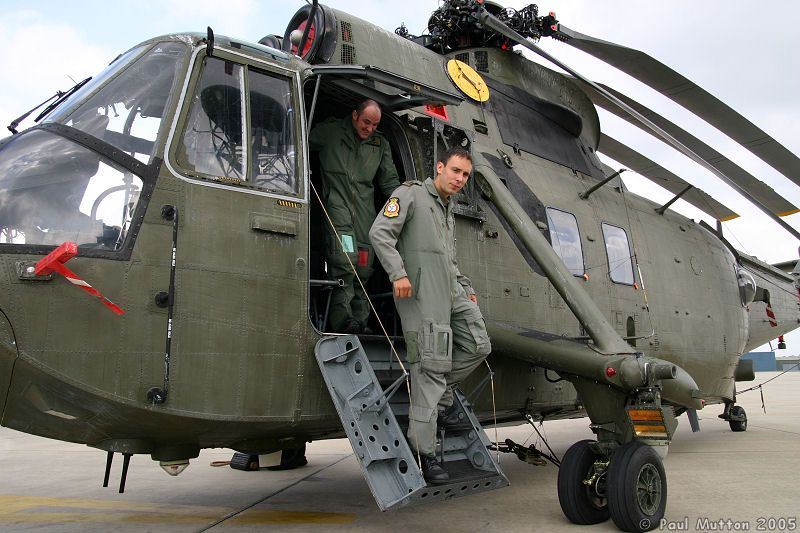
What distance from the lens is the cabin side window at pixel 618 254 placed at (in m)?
7.04

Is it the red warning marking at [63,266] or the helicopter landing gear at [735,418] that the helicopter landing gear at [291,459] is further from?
the helicopter landing gear at [735,418]

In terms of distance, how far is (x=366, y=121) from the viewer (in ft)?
Answer: 16.0

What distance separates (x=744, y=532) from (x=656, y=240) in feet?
13.4

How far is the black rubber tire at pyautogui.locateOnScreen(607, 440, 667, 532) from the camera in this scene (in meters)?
4.57

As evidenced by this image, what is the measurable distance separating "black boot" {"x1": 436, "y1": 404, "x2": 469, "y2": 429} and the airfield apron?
219 mm

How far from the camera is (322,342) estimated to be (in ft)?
13.8

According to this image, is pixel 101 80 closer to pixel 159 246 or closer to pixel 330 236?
pixel 159 246

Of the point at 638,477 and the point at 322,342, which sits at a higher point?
the point at 322,342

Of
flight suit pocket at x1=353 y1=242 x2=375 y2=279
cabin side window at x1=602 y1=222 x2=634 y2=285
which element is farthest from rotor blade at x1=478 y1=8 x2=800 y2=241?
flight suit pocket at x1=353 y1=242 x2=375 y2=279

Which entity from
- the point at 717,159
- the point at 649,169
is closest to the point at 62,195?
the point at 717,159

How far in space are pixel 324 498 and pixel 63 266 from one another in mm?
3735

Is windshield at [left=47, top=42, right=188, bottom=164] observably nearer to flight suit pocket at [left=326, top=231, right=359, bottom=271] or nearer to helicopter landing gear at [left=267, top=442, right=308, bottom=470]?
flight suit pocket at [left=326, top=231, right=359, bottom=271]

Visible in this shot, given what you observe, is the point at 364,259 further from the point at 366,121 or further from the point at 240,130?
the point at 240,130

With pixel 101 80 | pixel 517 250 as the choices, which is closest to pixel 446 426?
pixel 517 250
